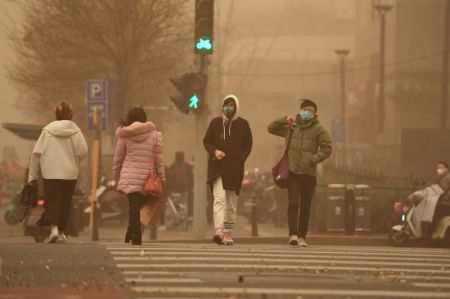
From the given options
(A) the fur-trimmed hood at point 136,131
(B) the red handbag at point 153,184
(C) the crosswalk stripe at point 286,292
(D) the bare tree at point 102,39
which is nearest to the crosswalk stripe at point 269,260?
(C) the crosswalk stripe at point 286,292

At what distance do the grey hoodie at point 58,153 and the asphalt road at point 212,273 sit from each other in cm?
129

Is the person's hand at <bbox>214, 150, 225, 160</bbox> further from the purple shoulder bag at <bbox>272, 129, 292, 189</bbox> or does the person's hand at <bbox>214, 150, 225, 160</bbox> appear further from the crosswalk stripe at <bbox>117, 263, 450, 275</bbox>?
the crosswalk stripe at <bbox>117, 263, 450, 275</bbox>

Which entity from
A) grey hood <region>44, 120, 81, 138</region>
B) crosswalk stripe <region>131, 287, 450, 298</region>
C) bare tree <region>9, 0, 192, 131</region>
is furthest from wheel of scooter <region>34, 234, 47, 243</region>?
bare tree <region>9, 0, 192, 131</region>

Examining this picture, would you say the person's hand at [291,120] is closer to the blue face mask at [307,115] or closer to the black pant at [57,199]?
the blue face mask at [307,115]

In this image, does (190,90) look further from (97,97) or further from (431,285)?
(431,285)

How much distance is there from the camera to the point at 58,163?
55.8 ft

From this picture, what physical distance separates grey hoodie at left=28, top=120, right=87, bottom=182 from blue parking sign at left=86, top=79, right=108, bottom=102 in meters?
12.4

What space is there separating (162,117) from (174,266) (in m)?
45.6

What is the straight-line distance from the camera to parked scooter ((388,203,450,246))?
77.4 ft

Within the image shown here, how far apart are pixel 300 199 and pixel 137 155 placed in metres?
2.12

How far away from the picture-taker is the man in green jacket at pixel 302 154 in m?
17.1

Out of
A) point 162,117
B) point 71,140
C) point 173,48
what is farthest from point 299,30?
point 71,140

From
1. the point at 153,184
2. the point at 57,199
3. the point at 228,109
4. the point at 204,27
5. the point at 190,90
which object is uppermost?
the point at 204,27

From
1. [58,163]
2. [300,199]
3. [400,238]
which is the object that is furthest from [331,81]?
[58,163]
